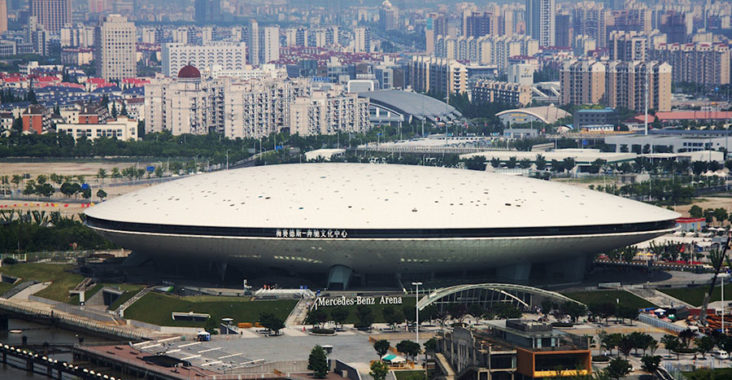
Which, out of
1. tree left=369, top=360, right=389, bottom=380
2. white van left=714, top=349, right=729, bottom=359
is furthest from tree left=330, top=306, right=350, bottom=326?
white van left=714, top=349, right=729, bottom=359

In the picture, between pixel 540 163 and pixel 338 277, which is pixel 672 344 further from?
pixel 540 163

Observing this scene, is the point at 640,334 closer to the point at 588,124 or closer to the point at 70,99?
the point at 588,124

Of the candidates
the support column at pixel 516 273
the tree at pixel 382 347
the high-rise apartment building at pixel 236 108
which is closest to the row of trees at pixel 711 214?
the support column at pixel 516 273

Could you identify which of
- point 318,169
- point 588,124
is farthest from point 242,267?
point 588,124

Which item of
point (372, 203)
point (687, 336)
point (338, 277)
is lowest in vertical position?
point (687, 336)

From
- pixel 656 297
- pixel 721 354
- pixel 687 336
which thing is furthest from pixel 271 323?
pixel 656 297

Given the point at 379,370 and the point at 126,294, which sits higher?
the point at 379,370
